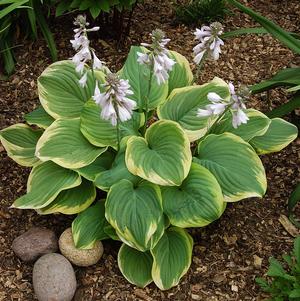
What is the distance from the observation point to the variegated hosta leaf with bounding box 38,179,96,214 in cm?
243

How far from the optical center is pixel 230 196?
233 cm

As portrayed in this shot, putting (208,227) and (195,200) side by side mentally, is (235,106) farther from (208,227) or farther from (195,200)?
(208,227)

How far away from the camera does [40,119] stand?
2652 millimetres

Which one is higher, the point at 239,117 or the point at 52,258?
the point at 239,117

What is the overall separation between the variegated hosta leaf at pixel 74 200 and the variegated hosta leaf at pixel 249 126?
649mm

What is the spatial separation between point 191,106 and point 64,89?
2.01 ft

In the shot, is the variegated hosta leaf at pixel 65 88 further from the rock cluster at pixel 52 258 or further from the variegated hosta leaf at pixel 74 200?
the rock cluster at pixel 52 258

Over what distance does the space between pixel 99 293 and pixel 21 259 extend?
394 millimetres

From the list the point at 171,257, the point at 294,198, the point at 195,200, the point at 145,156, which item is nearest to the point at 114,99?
the point at 145,156

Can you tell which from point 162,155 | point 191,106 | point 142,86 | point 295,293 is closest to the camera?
point 295,293

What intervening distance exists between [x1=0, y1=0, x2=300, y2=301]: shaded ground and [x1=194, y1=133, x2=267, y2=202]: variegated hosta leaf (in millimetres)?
380

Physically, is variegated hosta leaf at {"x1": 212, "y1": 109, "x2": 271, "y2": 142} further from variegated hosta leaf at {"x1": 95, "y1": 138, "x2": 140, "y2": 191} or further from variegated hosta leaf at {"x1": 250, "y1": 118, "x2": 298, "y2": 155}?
variegated hosta leaf at {"x1": 95, "y1": 138, "x2": 140, "y2": 191}

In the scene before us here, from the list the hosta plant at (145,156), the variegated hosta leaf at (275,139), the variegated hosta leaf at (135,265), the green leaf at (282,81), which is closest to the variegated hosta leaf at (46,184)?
the hosta plant at (145,156)

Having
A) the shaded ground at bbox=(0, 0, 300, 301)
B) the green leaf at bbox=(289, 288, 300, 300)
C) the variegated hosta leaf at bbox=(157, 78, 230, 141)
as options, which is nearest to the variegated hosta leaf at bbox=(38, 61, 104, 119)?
the variegated hosta leaf at bbox=(157, 78, 230, 141)
